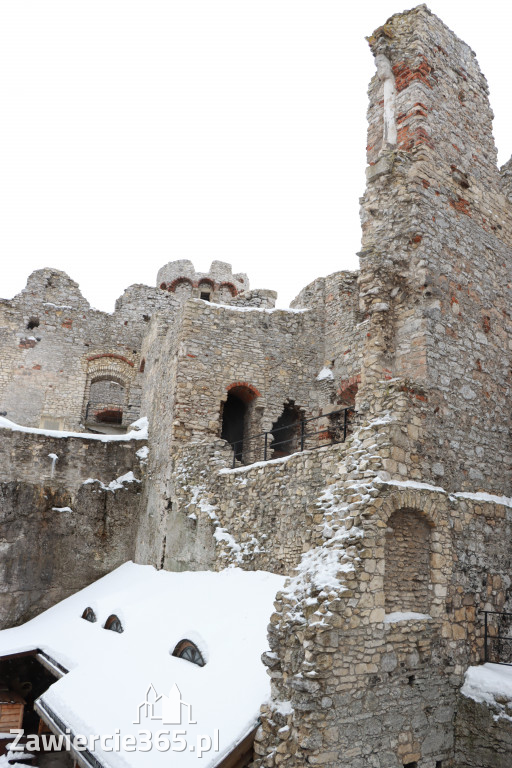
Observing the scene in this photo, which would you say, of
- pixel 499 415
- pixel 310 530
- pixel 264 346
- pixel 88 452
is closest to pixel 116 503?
pixel 88 452

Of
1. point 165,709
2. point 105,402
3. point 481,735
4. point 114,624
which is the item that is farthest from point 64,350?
point 481,735

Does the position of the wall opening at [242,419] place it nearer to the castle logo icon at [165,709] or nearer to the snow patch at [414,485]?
the snow patch at [414,485]

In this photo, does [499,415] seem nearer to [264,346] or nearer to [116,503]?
[264,346]

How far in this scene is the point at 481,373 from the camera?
830 centimetres

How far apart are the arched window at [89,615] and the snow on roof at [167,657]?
11 cm

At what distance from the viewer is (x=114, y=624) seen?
1002 cm

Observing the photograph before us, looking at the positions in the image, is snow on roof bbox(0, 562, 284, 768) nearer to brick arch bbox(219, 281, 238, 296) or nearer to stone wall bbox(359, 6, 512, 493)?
stone wall bbox(359, 6, 512, 493)

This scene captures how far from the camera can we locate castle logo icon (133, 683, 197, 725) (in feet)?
20.9

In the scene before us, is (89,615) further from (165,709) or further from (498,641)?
(498,641)

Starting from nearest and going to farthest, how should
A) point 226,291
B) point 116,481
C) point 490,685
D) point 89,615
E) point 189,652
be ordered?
point 490,685 < point 189,652 < point 89,615 < point 116,481 < point 226,291

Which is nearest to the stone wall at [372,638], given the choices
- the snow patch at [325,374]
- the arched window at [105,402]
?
the snow patch at [325,374]

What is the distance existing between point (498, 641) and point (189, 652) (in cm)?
403

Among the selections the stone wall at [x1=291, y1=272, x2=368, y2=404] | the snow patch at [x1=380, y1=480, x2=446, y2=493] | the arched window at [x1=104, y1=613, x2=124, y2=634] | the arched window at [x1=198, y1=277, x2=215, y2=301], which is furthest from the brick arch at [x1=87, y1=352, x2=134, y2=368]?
the snow patch at [x1=380, y1=480, x2=446, y2=493]

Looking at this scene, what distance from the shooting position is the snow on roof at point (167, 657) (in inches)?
242
